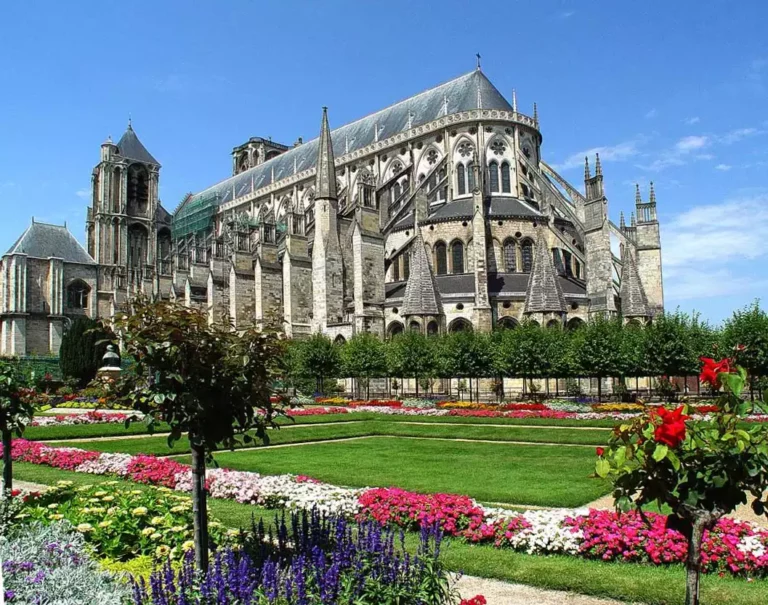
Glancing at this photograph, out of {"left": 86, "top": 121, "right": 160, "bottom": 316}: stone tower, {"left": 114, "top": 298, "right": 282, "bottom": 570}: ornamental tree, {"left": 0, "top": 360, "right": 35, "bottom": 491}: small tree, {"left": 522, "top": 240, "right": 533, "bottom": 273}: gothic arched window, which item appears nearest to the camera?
{"left": 114, "top": 298, "right": 282, "bottom": 570}: ornamental tree

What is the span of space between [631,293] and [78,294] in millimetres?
47416

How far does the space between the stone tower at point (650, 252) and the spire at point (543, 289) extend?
650cm

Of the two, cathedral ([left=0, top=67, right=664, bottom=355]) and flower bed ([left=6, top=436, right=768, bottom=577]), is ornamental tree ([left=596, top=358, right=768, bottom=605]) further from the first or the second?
cathedral ([left=0, top=67, right=664, bottom=355])

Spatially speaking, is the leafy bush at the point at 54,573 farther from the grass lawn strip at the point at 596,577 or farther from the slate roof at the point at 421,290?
the slate roof at the point at 421,290

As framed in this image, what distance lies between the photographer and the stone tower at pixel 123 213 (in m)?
69.1

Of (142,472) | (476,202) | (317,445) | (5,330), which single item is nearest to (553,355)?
(476,202)

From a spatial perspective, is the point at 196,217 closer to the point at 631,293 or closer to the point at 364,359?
the point at 364,359

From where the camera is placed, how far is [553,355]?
31.7 meters

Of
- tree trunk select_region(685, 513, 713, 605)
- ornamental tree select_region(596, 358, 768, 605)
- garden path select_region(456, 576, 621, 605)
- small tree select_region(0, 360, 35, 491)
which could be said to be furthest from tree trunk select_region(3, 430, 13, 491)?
tree trunk select_region(685, 513, 713, 605)

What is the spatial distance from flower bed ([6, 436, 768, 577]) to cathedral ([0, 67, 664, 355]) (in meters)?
23.2

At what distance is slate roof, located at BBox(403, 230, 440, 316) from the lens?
3822 cm

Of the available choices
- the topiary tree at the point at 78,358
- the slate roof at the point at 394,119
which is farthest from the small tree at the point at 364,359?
the slate roof at the point at 394,119

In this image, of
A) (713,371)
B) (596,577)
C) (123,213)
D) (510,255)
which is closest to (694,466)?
(713,371)

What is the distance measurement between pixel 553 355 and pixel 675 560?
25150 mm
